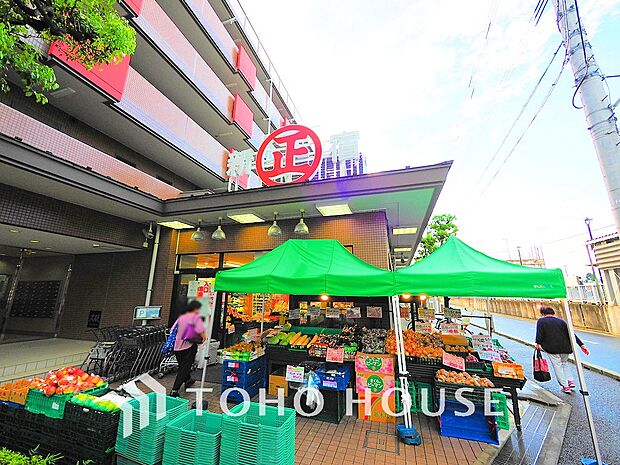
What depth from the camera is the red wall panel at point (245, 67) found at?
14188 mm

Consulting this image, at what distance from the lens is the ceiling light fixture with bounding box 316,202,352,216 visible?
7.06 m

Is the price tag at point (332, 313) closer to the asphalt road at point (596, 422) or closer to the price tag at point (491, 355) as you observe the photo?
the price tag at point (491, 355)

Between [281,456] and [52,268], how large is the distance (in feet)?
47.6

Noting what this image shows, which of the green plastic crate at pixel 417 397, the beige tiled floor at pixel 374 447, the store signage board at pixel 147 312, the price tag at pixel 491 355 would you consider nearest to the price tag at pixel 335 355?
the beige tiled floor at pixel 374 447

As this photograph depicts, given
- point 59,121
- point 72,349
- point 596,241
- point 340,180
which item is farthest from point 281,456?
point 596,241

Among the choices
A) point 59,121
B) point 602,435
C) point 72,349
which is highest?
point 59,121

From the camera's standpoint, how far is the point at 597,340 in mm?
13203

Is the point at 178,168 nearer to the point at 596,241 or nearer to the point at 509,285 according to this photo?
the point at 509,285

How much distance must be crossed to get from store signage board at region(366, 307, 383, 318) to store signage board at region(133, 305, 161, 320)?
6688 mm

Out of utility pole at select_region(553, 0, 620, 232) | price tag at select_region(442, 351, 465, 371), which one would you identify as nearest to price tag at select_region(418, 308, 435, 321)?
price tag at select_region(442, 351, 465, 371)

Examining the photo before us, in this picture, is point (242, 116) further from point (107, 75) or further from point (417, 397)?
point (417, 397)

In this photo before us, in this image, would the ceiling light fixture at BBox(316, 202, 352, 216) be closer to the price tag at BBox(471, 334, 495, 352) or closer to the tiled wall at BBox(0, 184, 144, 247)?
the price tag at BBox(471, 334, 495, 352)

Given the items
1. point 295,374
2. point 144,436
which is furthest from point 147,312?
point 144,436

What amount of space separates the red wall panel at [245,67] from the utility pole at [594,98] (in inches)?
520
